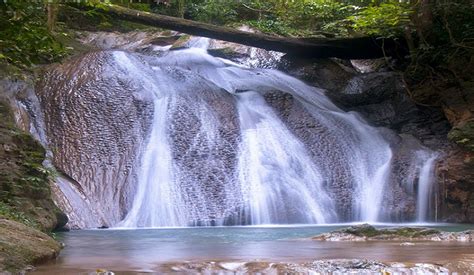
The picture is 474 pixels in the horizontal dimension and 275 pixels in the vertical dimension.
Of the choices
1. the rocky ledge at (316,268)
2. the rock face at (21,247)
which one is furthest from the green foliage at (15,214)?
the rocky ledge at (316,268)

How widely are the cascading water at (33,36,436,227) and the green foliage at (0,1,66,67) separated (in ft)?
17.0

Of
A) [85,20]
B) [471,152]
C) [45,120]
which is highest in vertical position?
[85,20]

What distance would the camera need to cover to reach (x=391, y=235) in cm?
637

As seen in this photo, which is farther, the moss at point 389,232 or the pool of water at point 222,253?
the moss at point 389,232

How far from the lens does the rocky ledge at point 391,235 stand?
613cm

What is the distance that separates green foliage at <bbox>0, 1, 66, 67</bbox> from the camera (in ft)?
14.8

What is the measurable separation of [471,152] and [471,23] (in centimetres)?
321

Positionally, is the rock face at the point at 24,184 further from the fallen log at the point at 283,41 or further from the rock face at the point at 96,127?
the fallen log at the point at 283,41

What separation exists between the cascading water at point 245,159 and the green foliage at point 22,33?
204 inches

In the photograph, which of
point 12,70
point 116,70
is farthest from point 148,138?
point 12,70

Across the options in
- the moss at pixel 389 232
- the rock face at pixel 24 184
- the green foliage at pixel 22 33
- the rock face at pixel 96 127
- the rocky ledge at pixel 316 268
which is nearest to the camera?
the rocky ledge at pixel 316 268

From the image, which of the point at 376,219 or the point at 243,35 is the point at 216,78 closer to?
the point at 243,35

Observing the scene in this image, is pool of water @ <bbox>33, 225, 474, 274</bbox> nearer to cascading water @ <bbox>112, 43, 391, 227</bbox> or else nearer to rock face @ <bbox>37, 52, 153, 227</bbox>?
rock face @ <bbox>37, 52, 153, 227</bbox>

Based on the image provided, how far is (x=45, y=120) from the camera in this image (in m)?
11.4
